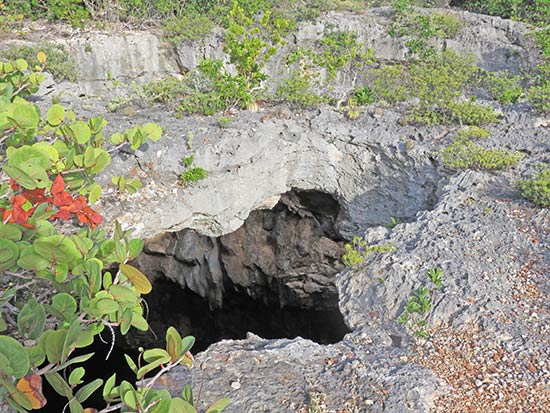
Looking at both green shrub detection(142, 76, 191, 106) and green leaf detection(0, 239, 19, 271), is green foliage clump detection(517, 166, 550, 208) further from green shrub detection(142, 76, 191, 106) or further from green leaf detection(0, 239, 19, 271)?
green leaf detection(0, 239, 19, 271)

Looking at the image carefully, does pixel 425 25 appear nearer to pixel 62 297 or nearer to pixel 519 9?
pixel 519 9

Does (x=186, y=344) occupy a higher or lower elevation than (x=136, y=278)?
lower

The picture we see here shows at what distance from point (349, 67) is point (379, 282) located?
8884 mm

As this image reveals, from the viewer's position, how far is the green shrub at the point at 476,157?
894 centimetres

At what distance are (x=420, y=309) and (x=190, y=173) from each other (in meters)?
4.85

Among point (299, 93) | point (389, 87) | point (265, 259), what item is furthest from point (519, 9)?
point (265, 259)

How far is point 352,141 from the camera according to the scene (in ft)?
34.0

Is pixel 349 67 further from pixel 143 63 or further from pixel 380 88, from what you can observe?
pixel 143 63

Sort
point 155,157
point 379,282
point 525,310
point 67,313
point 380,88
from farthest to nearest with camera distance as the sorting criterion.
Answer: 1. point 380,88
2. point 155,157
3. point 379,282
4. point 525,310
5. point 67,313

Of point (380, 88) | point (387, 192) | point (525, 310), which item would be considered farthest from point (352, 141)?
point (525, 310)

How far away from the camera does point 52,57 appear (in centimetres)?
1177

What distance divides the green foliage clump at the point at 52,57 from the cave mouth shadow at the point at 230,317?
5.88 meters

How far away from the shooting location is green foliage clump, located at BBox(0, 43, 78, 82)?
11.4m

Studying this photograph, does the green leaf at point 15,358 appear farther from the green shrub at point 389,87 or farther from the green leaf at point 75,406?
the green shrub at point 389,87
